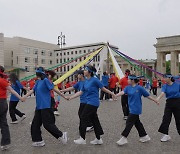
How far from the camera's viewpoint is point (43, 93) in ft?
18.0

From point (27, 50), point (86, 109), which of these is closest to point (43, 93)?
point (86, 109)

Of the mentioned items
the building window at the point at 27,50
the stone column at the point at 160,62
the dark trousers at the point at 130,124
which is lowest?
the dark trousers at the point at 130,124

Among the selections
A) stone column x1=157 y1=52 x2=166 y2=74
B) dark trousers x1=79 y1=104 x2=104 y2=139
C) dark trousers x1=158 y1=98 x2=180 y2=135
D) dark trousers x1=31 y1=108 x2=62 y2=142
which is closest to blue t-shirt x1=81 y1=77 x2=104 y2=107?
dark trousers x1=79 y1=104 x2=104 y2=139

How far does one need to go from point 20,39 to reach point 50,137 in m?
68.5

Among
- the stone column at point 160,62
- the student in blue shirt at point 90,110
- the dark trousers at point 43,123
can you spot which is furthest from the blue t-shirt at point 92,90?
the stone column at point 160,62

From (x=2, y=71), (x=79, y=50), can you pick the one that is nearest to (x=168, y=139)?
(x=2, y=71)

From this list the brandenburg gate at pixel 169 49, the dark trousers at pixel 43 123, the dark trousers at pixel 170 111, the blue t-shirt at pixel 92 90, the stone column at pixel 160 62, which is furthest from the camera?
the stone column at pixel 160 62

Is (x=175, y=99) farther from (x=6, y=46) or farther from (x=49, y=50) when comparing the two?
(x=49, y=50)

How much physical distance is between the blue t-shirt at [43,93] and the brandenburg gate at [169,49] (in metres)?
54.9

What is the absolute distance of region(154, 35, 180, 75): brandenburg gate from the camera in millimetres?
56406

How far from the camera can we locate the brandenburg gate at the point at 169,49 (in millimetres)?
56406

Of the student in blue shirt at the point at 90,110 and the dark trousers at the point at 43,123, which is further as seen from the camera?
the student in blue shirt at the point at 90,110

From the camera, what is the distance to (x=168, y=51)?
57.7 metres

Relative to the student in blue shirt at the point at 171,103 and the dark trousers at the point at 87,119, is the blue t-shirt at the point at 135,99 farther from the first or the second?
the dark trousers at the point at 87,119
